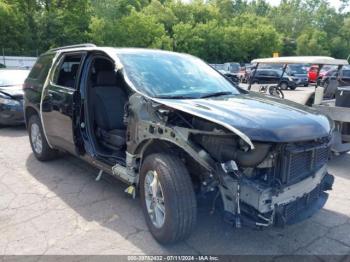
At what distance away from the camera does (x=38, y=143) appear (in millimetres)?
6027

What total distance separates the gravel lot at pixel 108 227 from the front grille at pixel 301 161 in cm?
73

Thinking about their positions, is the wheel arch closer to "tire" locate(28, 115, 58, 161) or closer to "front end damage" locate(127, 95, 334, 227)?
"tire" locate(28, 115, 58, 161)

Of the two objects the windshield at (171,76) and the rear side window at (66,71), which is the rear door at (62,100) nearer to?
the rear side window at (66,71)

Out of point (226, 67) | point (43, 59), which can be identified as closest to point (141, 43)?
point (226, 67)

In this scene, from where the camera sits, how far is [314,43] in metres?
67.1

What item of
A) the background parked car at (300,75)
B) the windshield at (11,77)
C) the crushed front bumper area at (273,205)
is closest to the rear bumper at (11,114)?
the windshield at (11,77)

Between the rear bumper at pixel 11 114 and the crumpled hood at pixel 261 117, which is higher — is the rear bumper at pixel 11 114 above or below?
below

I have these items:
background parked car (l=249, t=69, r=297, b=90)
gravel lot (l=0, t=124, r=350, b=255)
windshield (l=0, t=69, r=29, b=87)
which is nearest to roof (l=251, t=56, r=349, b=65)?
gravel lot (l=0, t=124, r=350, b=255)

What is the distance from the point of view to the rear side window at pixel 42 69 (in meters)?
5.58

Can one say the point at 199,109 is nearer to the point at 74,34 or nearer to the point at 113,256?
the point at 113,256

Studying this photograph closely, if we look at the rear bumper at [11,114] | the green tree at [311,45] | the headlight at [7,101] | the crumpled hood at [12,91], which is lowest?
the green tree at [311,45]

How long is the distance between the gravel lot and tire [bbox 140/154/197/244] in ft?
0.80

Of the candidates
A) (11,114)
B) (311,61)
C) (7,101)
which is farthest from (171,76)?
(7,101)

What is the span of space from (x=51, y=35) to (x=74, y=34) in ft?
7.72
